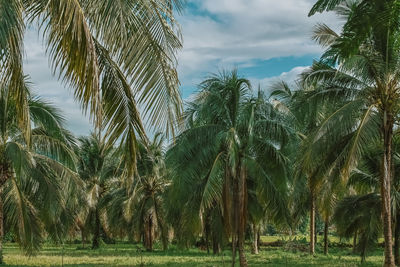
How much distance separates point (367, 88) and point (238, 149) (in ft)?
16.3

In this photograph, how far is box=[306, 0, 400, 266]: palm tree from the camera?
14875mm

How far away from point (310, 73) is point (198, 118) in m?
4.86

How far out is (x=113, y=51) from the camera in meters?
5.90

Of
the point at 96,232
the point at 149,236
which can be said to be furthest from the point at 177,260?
the point at 96,232

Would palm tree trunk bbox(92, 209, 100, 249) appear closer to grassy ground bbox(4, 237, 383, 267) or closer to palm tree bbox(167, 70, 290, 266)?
grassy ground bbox(4, 237, 383, 267)

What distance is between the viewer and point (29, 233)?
17922 mm

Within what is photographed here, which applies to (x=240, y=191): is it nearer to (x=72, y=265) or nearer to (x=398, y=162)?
(x=398, y=162)

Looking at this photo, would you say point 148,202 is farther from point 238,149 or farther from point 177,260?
point 238,149

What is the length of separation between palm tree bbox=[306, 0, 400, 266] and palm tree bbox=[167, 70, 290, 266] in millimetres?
3336

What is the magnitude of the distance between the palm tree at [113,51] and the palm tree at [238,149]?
1259cm

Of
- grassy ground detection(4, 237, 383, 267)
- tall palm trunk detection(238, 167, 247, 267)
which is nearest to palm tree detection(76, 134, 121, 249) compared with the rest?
grassy ground detection(4, 237, 383, 267)

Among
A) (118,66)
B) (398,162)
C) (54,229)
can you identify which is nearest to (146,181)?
(54,229)

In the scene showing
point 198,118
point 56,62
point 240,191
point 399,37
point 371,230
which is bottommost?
point 371,230

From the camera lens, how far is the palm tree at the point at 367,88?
14.9 meters
